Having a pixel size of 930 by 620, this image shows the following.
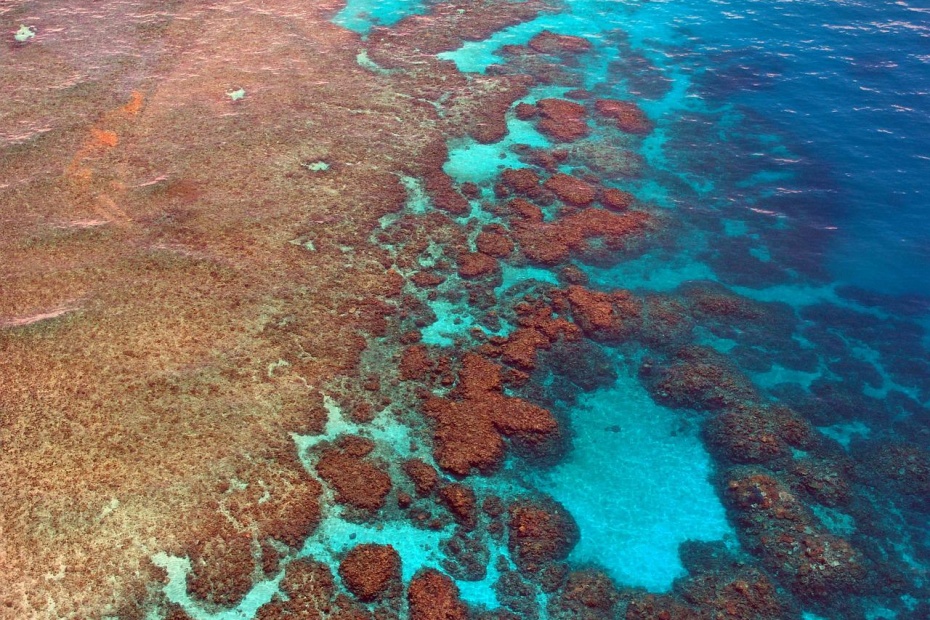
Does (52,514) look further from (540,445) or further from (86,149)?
(86,149)

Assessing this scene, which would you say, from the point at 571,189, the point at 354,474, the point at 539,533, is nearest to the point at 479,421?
the point at 539,533

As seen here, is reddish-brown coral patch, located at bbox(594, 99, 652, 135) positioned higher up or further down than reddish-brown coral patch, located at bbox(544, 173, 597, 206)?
higher up

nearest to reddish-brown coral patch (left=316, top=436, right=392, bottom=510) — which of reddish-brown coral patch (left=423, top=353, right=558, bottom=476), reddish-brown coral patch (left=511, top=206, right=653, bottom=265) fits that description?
reddish-brown coral patch (left=423, top=353, right=558, bottom=476)

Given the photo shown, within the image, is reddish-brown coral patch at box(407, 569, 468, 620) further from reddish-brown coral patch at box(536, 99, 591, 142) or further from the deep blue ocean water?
reddish-brown coral patch at box(536, 99, 591, 142)

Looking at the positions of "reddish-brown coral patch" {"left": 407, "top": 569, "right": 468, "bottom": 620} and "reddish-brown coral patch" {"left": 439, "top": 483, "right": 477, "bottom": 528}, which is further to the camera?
"reddish-brown coral patch" {"left": 439, "top": 483, "right": 477, "bottom": 528}

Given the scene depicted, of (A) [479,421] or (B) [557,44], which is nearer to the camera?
(A) [479,421]

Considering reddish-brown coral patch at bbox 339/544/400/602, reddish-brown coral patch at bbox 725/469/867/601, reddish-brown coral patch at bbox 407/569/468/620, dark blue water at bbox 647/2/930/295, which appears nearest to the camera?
reddish-brown coral patch at bbox 407/569/468/620

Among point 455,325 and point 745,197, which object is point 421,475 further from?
point 745,197

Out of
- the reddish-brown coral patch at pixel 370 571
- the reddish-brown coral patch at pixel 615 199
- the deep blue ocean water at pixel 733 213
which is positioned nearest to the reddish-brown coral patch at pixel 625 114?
the deep blue ocean water at pixel 733 213
